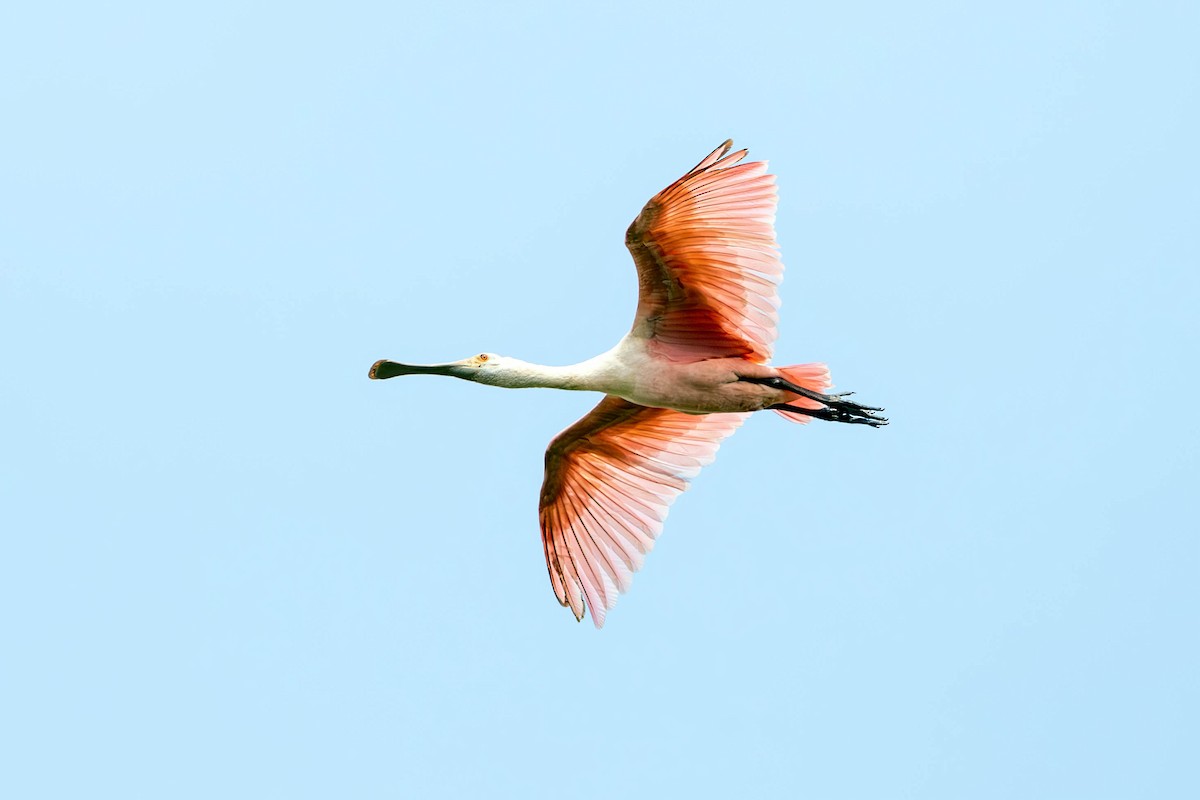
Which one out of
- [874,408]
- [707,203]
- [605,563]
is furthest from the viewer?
[605,563]

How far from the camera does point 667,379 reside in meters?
11.6

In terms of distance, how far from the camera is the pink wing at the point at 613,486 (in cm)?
1280

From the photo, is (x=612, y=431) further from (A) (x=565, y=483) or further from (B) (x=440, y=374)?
(B) (x=440, y=374)

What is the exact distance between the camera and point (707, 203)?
1116 cm

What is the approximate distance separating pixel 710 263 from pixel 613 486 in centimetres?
220

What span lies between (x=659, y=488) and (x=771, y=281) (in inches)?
80.4

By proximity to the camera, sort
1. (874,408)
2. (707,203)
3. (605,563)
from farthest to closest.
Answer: (605,563), (874,408), (707,203)

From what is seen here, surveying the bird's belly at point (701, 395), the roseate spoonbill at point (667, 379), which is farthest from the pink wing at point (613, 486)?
the bird's belly at point (701, 395)

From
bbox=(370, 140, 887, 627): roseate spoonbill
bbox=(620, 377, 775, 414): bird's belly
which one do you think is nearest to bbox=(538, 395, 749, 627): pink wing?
bbox=(370, 140, 887, 627): roseate spoonbill

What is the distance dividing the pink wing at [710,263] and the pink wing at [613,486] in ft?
3.85

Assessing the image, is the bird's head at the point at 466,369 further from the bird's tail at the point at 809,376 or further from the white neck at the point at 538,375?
the bird's tail at the point at 809,376

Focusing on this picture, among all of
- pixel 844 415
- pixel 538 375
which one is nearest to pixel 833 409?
pixel 844 415

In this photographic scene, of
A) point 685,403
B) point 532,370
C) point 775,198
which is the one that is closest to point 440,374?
point 532,370

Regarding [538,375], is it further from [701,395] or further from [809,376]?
[809,376]
